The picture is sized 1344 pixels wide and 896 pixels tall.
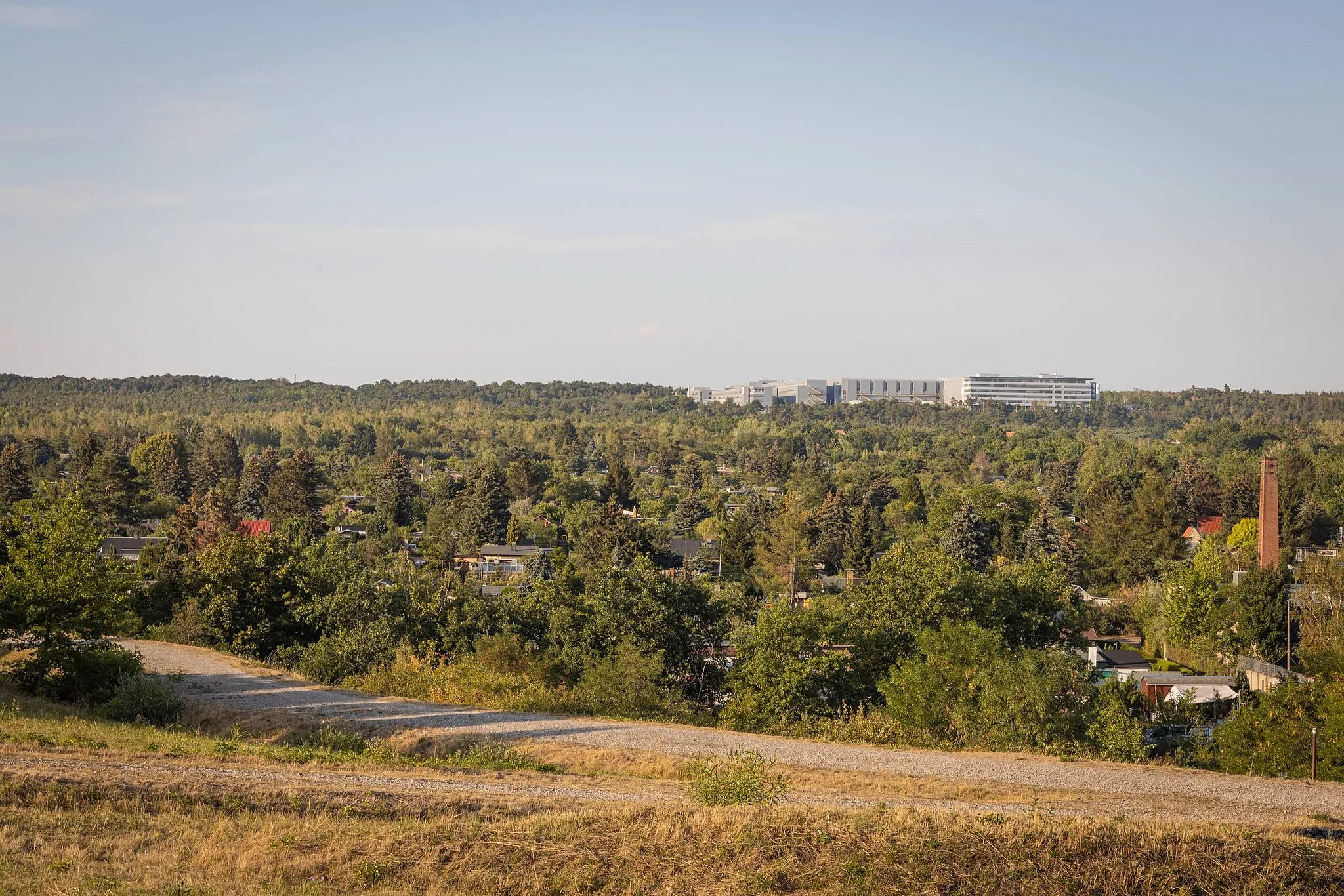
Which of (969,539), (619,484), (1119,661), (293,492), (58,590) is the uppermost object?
(58,590)

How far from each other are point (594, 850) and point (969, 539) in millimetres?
35314

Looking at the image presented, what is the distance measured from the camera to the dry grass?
798cm

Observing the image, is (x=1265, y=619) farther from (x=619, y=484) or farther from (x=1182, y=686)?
(x=619, y=484)

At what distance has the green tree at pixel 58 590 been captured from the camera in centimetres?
1548

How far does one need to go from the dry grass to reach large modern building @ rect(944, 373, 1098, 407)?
165m

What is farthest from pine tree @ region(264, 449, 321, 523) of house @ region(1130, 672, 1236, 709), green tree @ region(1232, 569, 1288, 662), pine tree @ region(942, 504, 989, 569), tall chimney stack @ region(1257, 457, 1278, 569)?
tall chimney stack @ region(1257, 457, 1278, 569)

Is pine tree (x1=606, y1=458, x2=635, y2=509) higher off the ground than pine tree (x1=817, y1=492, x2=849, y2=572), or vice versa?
pine tree (x1=606, y1=458, x2=635, y2=509)

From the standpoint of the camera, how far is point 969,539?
41.9 metres

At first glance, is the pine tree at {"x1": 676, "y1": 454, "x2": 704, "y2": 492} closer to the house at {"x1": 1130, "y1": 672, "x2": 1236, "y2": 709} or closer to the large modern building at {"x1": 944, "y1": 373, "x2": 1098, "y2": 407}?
the house at {"x1": 1130, "y1": 672, "x2": 1236, "y2": 709}

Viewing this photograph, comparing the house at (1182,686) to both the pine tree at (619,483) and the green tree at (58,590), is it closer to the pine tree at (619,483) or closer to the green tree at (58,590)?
the green tree at (58,590)

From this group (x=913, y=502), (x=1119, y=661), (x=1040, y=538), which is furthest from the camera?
(x=913, y=502)

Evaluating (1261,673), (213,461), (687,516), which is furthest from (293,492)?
(1261,673)

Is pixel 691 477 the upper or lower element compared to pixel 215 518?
upper

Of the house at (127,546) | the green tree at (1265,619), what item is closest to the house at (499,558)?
the house at (127,546)
